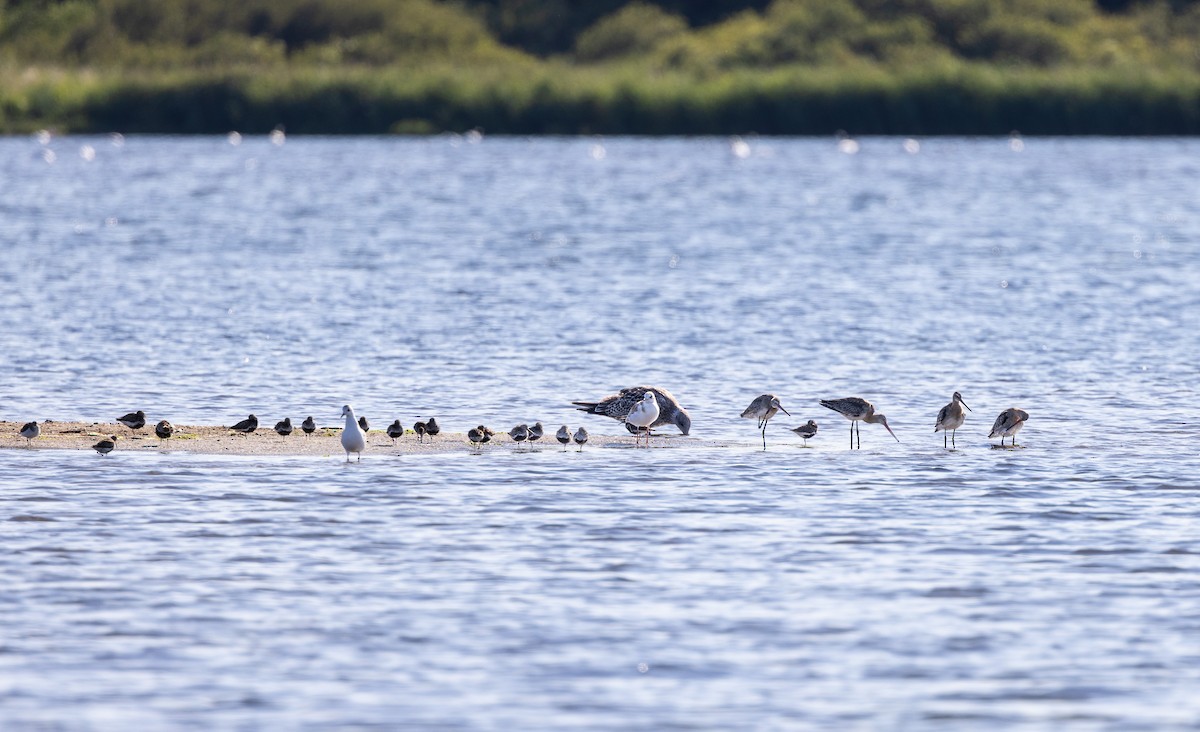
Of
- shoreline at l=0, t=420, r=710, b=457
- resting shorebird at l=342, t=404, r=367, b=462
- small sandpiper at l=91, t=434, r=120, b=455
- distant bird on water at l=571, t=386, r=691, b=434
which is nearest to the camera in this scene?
resting shorebird at l=342, t=404, r=367, b=462

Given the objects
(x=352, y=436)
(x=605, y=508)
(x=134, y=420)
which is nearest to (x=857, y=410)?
(x=605, y=508)

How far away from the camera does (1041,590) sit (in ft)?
38.1

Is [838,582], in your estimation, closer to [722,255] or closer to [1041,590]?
[1041,590]

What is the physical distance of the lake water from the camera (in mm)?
9711

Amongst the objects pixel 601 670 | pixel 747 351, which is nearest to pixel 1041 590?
pixel 601 670

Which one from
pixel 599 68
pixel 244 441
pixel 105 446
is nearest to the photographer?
pixel 105 446

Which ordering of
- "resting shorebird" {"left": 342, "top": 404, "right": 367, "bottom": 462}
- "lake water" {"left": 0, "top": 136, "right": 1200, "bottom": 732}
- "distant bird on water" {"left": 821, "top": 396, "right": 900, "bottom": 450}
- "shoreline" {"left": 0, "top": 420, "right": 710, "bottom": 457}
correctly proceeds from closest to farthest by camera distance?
1. "lake water" {"left": 0, "top": 136, "right": 1200, "bottom": 732}
2. "resting shorebird" {"left": 342, "top": 404, "right": 367, "bottom": 462}
3. "shoreline" {"left": 0, "top": 420, "right": 710, "bottom": 457}
4. "distant bird on water" {"left": 821, "top": 396, "right": 900, "bottom": 450}

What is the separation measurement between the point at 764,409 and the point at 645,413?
4.13ft

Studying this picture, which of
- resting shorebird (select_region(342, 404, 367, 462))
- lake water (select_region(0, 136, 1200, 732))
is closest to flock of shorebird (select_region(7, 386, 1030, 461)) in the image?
resting shorebird (select_region(342, 404, 367, 462))

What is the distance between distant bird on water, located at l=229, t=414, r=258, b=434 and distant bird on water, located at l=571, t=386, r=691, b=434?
9.45 feet

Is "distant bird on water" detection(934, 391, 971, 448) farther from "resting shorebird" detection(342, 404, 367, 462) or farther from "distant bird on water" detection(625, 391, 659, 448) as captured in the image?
"resting shorebird" detection(342, 404, 367, 462)

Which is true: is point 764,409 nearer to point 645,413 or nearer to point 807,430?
point 807,430

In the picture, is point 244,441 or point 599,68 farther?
point 599,68

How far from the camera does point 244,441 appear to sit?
16.2m
